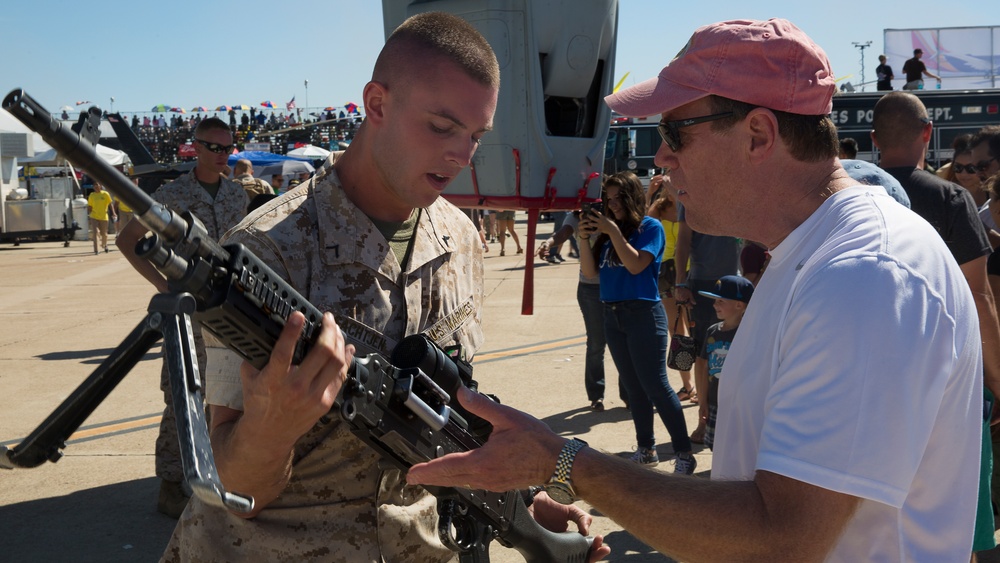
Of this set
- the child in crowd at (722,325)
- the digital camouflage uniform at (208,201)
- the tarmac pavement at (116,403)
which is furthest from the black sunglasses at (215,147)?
the child in crowd at (722,325)

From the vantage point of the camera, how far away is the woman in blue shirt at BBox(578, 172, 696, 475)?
19.1ft

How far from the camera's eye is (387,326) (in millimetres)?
2295

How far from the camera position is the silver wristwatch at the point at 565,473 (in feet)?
5.37

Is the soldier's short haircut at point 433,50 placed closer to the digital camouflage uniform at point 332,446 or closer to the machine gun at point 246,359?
the digital camouflage uniform at point 332,446

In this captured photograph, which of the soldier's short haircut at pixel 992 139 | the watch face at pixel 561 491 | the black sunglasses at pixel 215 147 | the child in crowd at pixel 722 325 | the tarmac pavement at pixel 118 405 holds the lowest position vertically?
the tarmac pavement at pixel 118 405

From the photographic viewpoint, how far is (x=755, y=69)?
172 cm

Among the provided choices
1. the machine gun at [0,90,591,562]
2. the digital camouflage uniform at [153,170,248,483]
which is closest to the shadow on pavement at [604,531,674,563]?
the machine gun at [0,90,591,562]

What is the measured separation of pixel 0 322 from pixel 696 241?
10035mm

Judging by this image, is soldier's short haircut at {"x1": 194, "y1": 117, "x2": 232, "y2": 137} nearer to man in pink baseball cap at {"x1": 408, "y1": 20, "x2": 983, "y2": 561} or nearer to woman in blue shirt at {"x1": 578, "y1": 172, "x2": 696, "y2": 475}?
woman in blue shirt at {"x1": 578, "y1": 172, "x2": 696, "y2": 475}

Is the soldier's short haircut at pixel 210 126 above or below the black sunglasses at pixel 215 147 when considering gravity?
above

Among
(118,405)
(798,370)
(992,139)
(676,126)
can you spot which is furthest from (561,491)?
(118,405)

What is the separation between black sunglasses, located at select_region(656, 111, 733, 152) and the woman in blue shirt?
4.11 meters

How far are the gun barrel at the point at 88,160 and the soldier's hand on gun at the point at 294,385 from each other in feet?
1.11

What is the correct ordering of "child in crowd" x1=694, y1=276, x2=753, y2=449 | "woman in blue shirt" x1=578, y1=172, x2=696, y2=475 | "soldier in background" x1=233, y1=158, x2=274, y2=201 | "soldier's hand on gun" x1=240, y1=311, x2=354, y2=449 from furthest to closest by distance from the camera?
"soldier in background" x1=233, y1=158, x2=274, y2=201 → "woman in blue shirt" x1=578, y1=172, x2=696, y2=475 → "child in crowd" x1=694, y1=276, x2=753, y2=449 → "soldier's hand on gun" x1=240, y1=311, x2=354, y2=449
